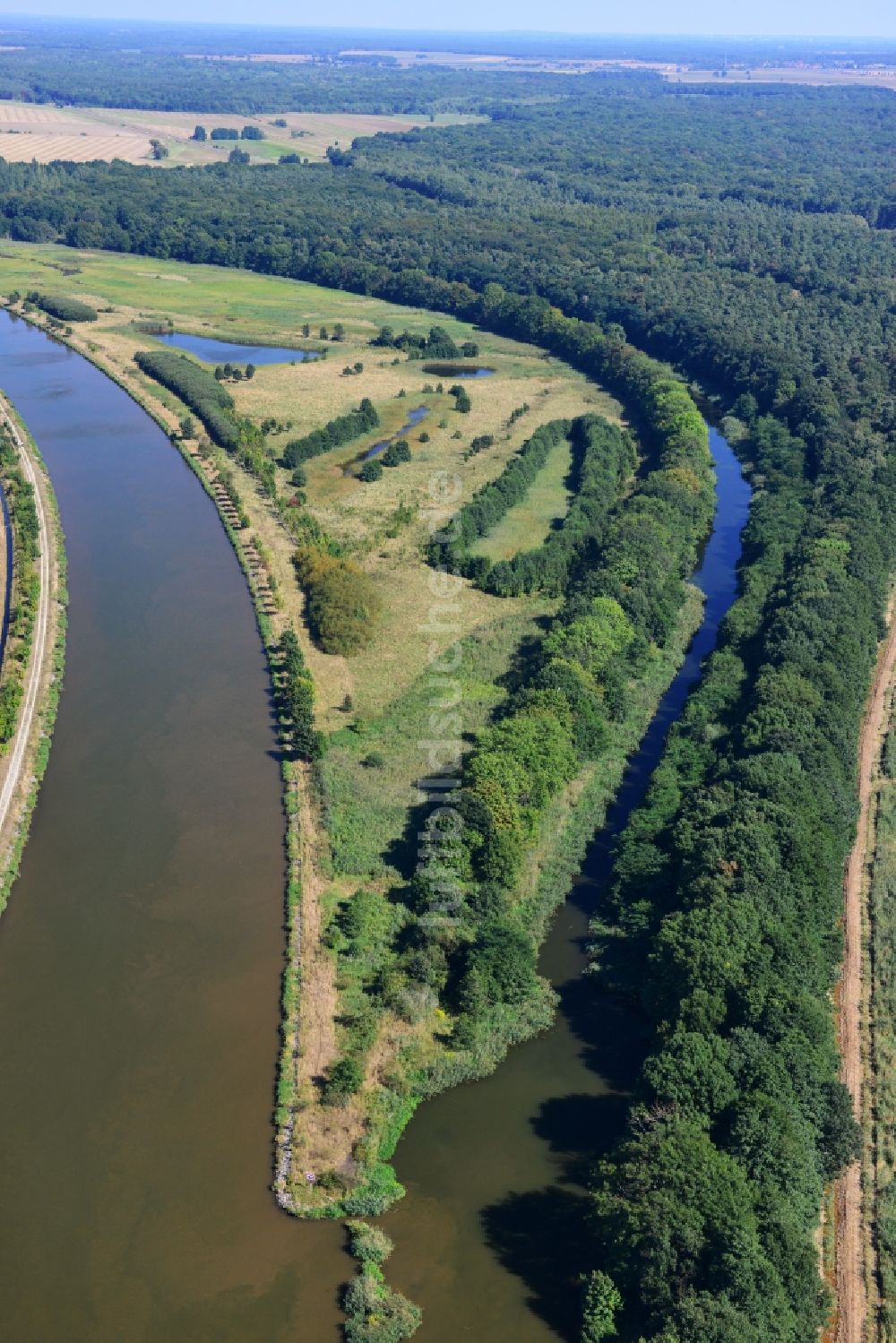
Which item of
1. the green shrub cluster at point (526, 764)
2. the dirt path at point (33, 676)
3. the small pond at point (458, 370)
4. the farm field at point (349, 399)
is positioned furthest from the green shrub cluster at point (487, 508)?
the small pond at point (458, 370)

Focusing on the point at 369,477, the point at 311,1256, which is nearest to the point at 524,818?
the point at 311,1256

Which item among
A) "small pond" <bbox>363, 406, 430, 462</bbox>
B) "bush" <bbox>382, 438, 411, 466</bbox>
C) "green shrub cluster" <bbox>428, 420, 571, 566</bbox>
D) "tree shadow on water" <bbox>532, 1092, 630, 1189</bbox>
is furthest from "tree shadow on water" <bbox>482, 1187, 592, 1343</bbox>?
"small pond" <bbox>363, 406, 430, 462</bbox>

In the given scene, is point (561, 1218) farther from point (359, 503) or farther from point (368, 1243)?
point (359, 503)

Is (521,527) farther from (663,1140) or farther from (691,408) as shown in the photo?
(663,1140)

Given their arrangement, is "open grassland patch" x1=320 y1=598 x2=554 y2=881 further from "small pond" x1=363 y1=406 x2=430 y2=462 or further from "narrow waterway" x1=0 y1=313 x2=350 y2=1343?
"small pond" x1=363 y1=406 x2=430 y2=462

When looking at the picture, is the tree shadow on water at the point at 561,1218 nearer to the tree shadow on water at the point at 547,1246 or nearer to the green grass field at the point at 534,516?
the tree shadow on water at the point at 547,1246

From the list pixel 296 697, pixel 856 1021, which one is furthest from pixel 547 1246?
pixel 296 697

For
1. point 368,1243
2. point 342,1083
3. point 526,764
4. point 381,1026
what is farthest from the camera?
→ point 526,764
